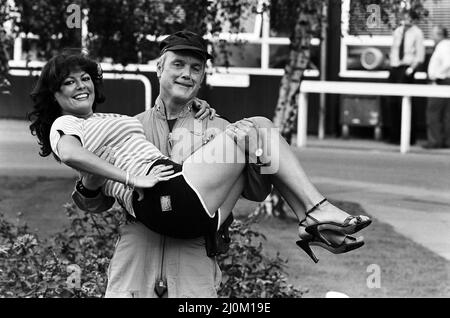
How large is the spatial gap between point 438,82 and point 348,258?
7.59 metres

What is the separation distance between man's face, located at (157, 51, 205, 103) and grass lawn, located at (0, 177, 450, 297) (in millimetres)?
3256

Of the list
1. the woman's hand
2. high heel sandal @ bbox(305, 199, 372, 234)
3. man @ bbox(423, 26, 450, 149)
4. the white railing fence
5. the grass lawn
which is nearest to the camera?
the woman's hand

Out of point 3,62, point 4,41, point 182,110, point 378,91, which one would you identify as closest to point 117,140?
point 182,110

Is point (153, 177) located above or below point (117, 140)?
below

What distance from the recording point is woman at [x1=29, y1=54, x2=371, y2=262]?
3.85m

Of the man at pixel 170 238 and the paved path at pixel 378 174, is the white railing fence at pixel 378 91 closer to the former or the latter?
the paved path at pixel 378 174

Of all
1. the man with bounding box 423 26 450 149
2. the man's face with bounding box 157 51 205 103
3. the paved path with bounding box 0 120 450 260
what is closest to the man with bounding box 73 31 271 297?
the man's face with bounding box 157 51 205 103

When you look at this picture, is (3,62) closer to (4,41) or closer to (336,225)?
Answer: (4,41)

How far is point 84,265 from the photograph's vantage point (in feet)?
20.6

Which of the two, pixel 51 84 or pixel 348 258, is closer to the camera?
pixel 51 84

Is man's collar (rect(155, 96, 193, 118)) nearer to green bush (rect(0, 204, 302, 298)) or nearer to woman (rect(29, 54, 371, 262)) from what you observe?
woman (rect(29, 54, 371, 262))

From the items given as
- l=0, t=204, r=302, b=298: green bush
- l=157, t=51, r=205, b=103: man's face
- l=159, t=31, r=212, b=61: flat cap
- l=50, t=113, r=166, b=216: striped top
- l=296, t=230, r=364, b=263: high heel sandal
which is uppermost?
l=159, t=31, r=212, b=61: flat cap

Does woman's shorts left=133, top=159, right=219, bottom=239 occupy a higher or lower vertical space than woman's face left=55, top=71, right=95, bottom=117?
lower

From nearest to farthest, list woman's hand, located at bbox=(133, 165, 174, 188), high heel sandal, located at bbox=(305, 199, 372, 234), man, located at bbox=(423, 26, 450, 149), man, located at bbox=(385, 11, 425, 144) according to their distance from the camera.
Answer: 1. woman's hand, located at bbox=(133, 165, 174, 188)
2. high heel sandal, located at bbox=(305, 199, 372, 234)
3. man, located at bbox=(423, 26, 450, 149)
4. man, located at bbox=(385, 11, 425, 144)
